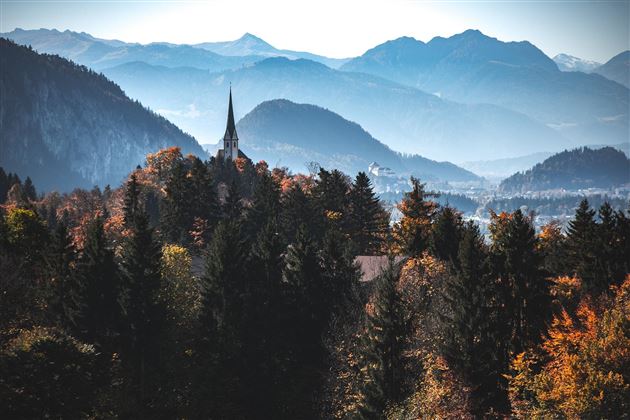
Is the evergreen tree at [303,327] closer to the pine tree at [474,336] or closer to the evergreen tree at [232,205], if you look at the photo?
the pine tree at [474,336]

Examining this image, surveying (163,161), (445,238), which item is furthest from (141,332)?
(163,161)

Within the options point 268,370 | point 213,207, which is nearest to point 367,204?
point 213,207

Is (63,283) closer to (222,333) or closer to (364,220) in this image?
(222,333)

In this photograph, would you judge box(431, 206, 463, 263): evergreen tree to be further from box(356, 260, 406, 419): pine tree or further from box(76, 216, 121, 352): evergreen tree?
box(76, 216, 121, 352): evergreen tree

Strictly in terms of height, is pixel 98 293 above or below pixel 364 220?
below

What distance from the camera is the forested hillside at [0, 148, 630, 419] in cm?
3425

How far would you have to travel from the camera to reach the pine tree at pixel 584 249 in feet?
171

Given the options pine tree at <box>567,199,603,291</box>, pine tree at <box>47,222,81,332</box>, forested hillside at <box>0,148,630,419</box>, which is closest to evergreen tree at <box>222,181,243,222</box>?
forested hillside at <box>0,148,630,419</box>

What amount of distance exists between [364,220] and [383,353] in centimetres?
3267

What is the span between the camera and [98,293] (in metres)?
44.9

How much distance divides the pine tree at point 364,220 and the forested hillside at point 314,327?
11.5 meters

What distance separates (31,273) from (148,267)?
10.9 meters

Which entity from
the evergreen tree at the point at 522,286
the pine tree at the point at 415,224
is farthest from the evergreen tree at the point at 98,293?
the evergreen tree at the point at 522,286

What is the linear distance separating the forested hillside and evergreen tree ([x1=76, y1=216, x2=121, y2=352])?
0.09 meters
